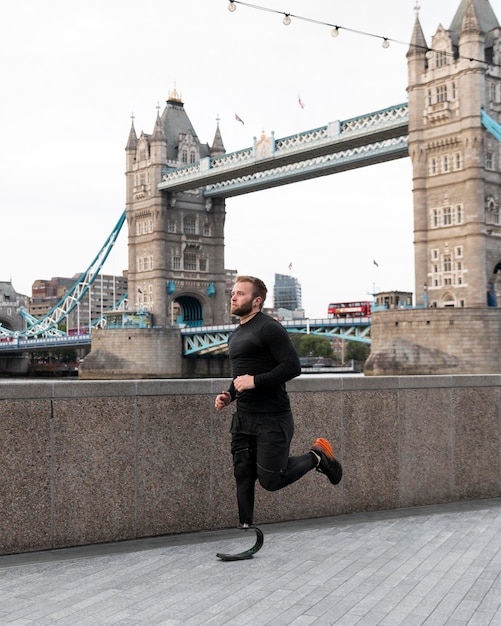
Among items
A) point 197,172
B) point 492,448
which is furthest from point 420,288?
point 492,448

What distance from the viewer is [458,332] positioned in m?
34.2

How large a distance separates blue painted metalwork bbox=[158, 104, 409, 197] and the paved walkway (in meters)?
39.5

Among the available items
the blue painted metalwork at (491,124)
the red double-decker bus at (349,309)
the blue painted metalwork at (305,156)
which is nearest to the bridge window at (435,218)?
the blue painted metalwork at (491,124)

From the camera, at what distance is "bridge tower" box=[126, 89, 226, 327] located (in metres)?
61.6

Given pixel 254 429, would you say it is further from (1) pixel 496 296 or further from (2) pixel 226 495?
(1) pixel 496 296

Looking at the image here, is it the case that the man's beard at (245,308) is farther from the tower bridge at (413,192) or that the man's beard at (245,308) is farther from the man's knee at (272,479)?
the tower bridge at (413,192)

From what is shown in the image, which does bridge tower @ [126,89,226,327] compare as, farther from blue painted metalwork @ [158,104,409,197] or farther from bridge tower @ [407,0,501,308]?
bridge tower @ [407,0,501,308]

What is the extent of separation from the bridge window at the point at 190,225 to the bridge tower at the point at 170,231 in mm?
76

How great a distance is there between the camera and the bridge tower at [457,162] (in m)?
37.8

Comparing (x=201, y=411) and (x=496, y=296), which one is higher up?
(x=496, y=296)

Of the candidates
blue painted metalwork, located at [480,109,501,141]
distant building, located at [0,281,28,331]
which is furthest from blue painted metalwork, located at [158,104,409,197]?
distant building, located at [0,281,28,331]

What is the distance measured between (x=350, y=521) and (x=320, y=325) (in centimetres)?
4157

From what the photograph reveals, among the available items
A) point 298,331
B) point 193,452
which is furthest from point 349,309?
point 193,452

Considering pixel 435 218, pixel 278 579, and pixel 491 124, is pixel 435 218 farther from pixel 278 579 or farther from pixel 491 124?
pixel 278 579
